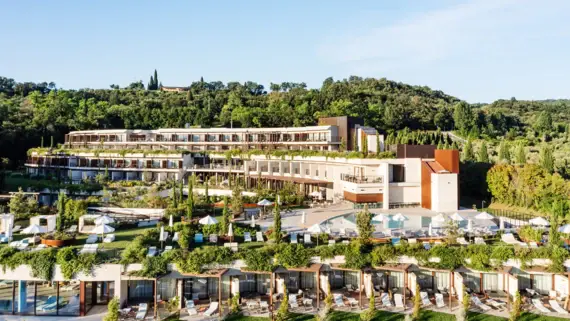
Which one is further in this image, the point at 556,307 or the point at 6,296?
the point at 6,296

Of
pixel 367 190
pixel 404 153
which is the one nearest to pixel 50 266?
pixel 367 190

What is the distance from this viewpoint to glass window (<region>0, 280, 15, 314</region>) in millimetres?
19766

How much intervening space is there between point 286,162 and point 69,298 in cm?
2835

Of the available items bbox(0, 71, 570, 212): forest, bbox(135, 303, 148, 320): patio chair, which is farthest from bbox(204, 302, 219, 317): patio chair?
bbox(0, 71, 570, 212): forest

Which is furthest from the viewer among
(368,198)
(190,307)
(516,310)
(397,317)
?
(368,198)

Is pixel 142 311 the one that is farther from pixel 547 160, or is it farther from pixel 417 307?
pixel 547 160

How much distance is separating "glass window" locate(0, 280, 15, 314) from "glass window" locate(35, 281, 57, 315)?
1.09 meters

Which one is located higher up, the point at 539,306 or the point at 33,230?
the point at 33,230

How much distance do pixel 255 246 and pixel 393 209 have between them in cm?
1586

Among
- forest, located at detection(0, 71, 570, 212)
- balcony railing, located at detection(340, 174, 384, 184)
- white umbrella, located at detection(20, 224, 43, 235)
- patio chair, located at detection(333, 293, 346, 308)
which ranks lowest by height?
patio chair, located at detection(333, 293, 346, 308)

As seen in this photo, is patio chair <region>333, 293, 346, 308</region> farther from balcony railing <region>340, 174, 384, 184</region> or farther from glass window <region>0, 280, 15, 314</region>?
balcony railing <region>340, 174, 384, 184</region>

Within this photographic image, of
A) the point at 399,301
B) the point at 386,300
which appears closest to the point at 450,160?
the point at 399,301

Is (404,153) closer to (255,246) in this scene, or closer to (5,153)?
(255,246)

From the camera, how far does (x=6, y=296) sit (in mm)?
20844
